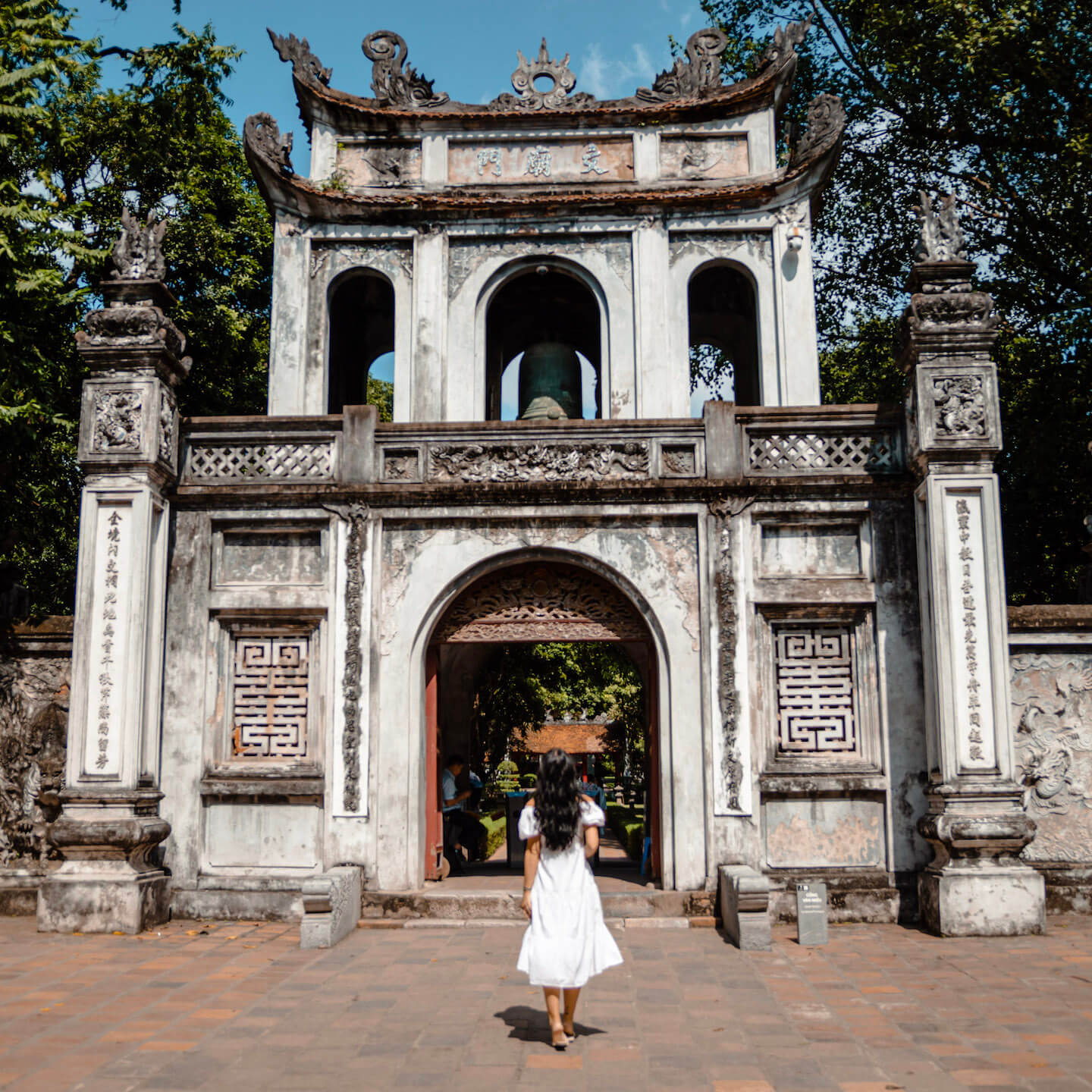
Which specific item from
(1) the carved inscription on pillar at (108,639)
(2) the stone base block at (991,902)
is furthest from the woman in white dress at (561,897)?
(1) the carved inscription on pillar at (108,639)

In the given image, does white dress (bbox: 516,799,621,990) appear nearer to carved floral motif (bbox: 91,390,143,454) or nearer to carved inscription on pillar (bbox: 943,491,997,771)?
carved inscription on pillar (bbox: 943,491,997,771)

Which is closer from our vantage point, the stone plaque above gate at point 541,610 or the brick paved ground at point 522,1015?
the brick paved ground at point 522,1015

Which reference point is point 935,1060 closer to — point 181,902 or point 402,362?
point 181,902

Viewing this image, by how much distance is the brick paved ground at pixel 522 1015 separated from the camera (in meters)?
A: 5.41

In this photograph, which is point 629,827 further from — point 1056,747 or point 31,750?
point 31,750

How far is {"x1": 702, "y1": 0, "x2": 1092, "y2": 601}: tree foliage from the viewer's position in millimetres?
15734

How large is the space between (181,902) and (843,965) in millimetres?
5742

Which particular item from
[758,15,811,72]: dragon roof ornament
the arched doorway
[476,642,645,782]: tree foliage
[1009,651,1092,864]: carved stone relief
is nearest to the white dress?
the arched doorway

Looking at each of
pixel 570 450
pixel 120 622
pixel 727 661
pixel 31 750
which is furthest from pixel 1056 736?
pixel 31 750

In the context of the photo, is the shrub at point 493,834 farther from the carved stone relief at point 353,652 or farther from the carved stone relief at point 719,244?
the carved stone relief at point 719,244

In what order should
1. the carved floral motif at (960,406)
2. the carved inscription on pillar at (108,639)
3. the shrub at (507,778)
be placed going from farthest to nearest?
the shrub at (507,778)
the carved floral motif at (960,406)
the carved inscription on pillar at (108,639)

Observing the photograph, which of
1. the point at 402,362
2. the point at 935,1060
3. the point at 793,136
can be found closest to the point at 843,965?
the point at 935,1060

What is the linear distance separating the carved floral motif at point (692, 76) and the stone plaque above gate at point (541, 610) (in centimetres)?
617

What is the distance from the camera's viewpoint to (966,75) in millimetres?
16797
